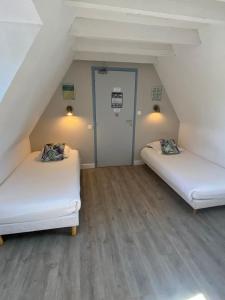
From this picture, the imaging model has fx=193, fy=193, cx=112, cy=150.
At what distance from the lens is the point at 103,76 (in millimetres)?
3807

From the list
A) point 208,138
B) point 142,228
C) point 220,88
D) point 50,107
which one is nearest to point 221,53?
point 220,88

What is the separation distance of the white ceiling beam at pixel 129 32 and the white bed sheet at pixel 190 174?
1773 millimetres

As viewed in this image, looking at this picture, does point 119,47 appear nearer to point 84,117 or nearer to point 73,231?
point 84,117

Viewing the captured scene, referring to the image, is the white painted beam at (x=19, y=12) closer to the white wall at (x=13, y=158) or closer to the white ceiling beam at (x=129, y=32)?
the white ceiling beam at (x=129, y=32)

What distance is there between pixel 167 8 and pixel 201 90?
165cm

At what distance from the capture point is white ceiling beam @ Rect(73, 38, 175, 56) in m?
2.82

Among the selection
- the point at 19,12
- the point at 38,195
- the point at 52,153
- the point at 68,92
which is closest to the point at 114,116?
the point at 68,92

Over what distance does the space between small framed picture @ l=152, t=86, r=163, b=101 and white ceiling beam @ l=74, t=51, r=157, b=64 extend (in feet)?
1.76

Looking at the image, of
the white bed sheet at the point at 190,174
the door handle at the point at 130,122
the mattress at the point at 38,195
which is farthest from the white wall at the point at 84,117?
the mattress at the point at 38,195

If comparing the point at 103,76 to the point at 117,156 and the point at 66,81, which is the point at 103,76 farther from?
the point at 117,156

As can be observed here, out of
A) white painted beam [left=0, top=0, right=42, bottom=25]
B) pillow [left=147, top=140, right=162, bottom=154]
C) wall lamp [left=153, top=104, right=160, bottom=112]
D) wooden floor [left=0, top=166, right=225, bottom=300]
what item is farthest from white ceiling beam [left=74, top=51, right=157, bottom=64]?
wooden floor [left=0, top=166, right=225, bottom=300]

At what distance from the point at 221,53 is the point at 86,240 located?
2.66 metres

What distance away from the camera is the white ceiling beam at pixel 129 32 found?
7.22 ft

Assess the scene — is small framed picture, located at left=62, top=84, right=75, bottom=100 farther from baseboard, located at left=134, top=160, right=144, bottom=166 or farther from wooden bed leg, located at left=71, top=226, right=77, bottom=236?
wooden bed leg, located at left=71, top=226, right=77, bottom=236
